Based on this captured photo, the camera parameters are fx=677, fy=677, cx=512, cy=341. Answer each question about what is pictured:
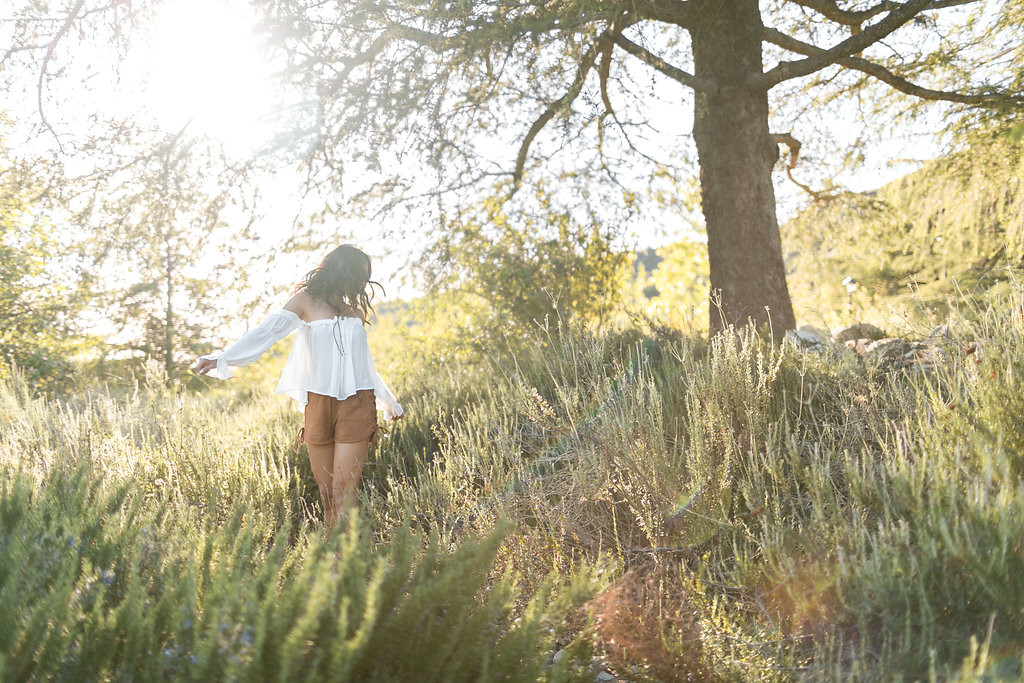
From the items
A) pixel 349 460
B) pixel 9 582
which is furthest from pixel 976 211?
pixel 9 582

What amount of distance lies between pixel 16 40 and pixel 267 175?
217 cm

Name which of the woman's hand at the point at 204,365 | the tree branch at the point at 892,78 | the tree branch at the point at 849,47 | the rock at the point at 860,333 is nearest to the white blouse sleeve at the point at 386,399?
the woman's hand at the point at 204,365

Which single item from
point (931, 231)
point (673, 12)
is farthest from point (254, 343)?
point (931, 231)

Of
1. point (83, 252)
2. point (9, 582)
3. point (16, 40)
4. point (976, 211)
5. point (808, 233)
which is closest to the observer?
point (9, 582)

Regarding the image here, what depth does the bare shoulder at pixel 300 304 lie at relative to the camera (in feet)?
13.9

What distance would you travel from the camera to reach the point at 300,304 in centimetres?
429

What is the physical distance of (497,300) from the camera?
28.5 feet

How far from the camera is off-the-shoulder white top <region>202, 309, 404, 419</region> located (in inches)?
161

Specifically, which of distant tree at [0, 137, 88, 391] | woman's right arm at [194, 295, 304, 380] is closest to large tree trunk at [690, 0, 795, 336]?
woman's right arm at [194, 295, 304, 380]

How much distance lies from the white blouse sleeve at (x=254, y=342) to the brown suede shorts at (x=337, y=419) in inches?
16.5

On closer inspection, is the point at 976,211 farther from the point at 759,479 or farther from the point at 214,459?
the point at 214,459

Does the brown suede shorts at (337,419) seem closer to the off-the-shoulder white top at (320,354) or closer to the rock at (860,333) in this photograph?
the off-the-shoulder white top at (320,354)

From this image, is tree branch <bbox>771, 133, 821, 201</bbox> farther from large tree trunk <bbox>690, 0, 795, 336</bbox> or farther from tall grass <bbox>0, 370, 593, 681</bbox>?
tall grass <bbox>0, 370, 593, 681</bbox>

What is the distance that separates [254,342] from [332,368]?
18.8 inches
